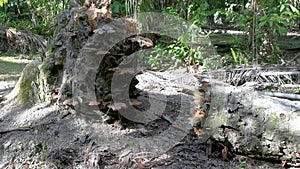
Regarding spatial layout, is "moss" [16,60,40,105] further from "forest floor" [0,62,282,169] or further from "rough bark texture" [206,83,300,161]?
"rough bark texture" [206,83,300,161]

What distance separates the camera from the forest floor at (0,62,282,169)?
2.19m

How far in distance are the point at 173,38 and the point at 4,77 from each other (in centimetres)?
287

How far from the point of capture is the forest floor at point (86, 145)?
219 cm

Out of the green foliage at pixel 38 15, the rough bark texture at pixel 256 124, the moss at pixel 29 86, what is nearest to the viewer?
the rough bark texture at pixel 256 124

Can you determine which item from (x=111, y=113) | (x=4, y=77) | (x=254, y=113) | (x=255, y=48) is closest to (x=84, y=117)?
(x=111, y=113)

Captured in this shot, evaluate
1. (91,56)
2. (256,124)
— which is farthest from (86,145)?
(256,124)

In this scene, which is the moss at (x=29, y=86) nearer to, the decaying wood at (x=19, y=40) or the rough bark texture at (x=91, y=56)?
the rough bark texture at (x=91, y=56)

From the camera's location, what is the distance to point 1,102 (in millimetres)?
3205

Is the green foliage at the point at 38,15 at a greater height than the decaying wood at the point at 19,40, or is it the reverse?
the green foliage at the point at 38,15

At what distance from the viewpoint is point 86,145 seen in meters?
2.36

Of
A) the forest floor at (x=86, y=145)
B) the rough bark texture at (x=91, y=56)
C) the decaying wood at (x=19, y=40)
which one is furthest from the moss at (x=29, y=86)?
the decaying wood at (x=19, y=40)

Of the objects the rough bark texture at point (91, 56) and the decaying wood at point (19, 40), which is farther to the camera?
the decaying wood at point (19, 40)

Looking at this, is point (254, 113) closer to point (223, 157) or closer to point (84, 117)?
point (223, 157)

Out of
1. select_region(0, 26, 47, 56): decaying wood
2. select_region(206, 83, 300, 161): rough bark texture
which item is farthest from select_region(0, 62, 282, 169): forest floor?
select_region(0, 26, 47, 56): decaying wood
